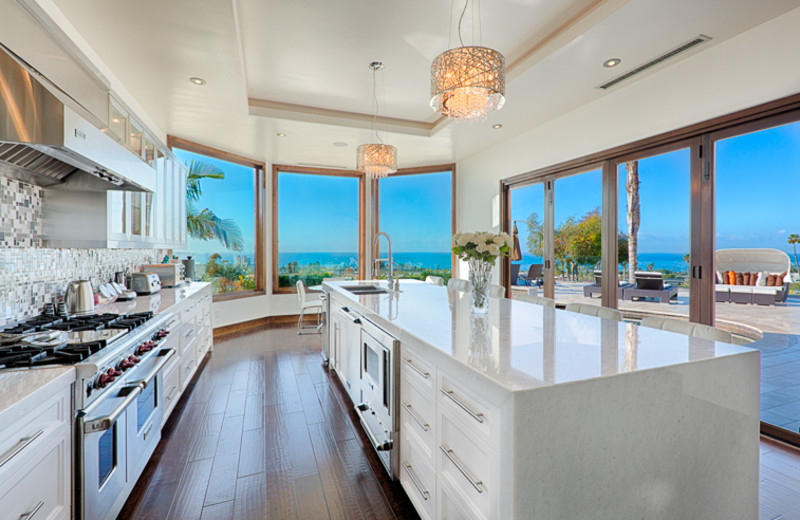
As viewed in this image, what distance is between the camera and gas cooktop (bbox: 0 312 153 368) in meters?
1.40

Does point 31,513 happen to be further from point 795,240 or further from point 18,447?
point 795,240

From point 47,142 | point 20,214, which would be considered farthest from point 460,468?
point 20,214

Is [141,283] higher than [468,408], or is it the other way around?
[141,283]

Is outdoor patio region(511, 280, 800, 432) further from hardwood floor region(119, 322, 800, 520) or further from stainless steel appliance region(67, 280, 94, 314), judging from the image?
stainless steel appliance region(67, 280, 94, 314)

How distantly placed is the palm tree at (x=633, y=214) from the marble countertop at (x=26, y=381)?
432 centimetres

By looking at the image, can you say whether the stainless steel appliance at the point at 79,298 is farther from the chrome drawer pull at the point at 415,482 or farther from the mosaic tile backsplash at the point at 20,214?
the chrome drawer pull at the point at 415,482

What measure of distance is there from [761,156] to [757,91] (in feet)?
1.52

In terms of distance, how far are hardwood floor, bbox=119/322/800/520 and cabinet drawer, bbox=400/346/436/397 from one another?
676mm

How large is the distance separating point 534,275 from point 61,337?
4.83m

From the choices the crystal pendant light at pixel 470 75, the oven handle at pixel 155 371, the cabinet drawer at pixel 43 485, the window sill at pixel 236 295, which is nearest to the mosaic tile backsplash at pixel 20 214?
the oven handle at pixel 155 371

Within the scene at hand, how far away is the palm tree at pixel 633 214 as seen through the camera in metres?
3.76

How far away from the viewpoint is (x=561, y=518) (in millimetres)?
1114

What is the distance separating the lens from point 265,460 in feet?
7.43

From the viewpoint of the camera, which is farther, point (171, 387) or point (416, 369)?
point (171, 387)
